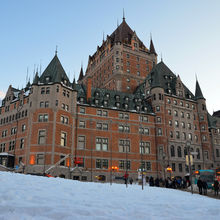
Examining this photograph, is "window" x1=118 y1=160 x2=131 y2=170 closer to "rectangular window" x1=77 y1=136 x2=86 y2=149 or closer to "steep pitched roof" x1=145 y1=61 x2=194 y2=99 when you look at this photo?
"rectangular window" x1=77 y1=136 x2=86 y2=149

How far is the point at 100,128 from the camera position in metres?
54.8

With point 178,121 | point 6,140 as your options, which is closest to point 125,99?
point 178,121

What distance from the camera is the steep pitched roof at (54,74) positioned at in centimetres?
5112

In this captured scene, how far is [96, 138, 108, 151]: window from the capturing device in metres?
53.5

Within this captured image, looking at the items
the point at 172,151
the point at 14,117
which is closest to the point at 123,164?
the point at 172,151

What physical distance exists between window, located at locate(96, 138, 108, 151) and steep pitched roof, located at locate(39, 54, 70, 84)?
1534cm

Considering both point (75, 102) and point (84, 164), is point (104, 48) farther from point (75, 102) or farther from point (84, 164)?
point (84, 164)

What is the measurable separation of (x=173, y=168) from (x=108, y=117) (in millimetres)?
20546

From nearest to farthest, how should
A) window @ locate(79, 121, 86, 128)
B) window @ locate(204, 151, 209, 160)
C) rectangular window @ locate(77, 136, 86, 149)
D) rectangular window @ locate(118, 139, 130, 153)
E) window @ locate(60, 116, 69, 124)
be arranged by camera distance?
window @ locate(60, 116, 69, 124) < rectangular window @ locate(77, 136, 86, 149) < window @ locate(79, 121, 86, 128) < rectangular window @ locate(118, 139, 130, 153) < window @ locate(204, 151, 209, 160)

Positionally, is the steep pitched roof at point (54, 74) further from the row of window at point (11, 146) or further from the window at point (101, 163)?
the window at point (101, 163)

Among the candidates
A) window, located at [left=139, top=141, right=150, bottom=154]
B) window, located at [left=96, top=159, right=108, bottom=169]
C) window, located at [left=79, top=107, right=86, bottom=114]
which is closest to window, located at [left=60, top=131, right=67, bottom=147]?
window, located at [left=79, top=107, right=86, bottom=114]

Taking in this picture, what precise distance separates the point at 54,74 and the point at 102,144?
61.2 feet

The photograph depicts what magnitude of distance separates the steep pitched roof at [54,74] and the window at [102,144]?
15.3 meters

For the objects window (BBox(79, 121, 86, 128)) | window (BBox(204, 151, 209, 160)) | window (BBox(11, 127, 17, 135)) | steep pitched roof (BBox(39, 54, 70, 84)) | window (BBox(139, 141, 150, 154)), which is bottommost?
window (BBox(204, 151, 209, 160))
